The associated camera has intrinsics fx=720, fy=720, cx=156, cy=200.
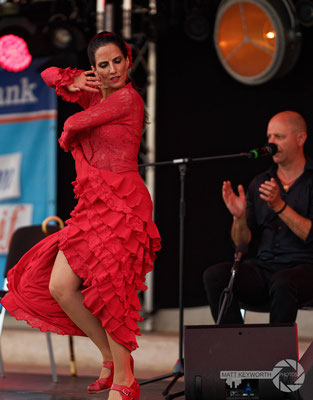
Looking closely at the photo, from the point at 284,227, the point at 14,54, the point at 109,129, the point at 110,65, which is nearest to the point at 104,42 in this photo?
the point at 110,65

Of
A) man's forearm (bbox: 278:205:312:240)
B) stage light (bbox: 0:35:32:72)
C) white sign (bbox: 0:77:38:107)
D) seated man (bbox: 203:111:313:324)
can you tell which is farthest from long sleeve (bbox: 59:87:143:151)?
white sign (bbox: 0:77:38:107)

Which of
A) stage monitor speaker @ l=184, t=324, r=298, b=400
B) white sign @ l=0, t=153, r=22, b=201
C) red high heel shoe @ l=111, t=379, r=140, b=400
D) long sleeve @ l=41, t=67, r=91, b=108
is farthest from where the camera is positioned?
white sign @ l=0, t=153, r=22, b=201

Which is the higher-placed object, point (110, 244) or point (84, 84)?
point (84, 84)

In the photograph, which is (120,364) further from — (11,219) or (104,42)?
(11,219)

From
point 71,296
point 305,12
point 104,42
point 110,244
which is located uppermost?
point 305,12

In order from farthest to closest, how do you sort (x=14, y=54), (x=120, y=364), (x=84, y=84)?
1. (x=14, y=54)
2. (x=84, y=84)
3. (x=120, y=364)

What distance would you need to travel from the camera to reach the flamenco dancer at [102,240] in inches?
117

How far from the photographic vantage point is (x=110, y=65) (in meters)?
3.09

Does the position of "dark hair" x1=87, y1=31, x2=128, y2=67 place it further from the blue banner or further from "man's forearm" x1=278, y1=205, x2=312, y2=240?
the blue banner

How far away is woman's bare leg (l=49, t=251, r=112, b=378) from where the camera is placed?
301cm

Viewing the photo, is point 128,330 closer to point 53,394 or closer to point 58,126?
point 53,394

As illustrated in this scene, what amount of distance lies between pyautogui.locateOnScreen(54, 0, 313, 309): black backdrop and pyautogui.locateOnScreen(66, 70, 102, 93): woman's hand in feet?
7.56

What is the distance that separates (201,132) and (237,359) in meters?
2.70

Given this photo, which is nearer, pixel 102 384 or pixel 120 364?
pixel 120 364
